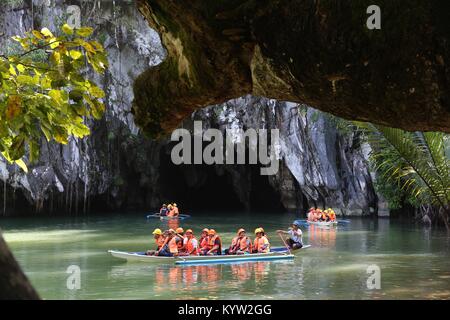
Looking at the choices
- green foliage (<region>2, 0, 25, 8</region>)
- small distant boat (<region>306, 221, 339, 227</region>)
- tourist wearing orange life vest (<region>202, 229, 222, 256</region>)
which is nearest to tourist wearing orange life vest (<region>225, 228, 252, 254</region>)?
tourist wearing orange life vest (<region>202, 229, 222, 256</region>)

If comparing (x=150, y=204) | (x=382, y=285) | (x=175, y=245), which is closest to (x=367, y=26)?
(x=382, y=285)

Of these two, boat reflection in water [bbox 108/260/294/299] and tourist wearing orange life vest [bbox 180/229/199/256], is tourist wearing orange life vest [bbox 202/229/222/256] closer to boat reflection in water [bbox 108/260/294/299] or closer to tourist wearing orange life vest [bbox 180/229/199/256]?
tourist wearing orange life vest [bbox 180/229/199/256]

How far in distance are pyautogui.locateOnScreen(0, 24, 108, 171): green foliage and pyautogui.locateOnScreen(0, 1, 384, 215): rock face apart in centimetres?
2589

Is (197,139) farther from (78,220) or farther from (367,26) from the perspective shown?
(367,26)

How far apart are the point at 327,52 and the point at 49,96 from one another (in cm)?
192

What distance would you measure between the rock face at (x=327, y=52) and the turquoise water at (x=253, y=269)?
996 cm

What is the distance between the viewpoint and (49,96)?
11.0 feet

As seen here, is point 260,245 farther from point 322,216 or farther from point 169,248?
point 322,216

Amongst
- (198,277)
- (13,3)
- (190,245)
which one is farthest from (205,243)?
(13,3)

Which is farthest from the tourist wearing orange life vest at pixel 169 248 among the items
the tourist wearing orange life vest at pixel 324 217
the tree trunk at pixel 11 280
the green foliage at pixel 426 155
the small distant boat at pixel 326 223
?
the tree trunk at pixel 11 280

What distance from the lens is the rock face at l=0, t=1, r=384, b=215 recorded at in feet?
98.8

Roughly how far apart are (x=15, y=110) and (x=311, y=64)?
1.73 metres

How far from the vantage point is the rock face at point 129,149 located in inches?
1185

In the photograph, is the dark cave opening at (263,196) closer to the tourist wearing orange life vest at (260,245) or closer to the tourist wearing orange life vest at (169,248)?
the tourist wearing orange life vest at (260,245)
